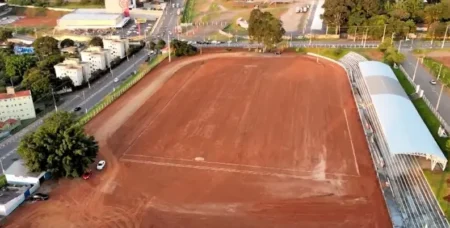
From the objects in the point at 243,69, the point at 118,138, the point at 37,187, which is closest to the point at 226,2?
the point at 243,69

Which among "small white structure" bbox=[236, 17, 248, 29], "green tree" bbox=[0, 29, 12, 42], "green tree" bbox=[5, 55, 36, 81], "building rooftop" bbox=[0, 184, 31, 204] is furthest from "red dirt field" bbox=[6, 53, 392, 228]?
"green tree" bbox=[0, 29, 12, 42]

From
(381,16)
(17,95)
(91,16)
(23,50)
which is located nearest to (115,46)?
(23,50)

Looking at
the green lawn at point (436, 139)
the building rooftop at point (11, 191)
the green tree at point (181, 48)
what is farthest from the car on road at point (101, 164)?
the green tree at point (181, 48)

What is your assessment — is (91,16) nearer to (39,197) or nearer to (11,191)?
(11,191)

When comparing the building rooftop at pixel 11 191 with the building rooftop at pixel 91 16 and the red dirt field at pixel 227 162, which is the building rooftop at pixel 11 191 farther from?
the building rooftop at pixel 91 16

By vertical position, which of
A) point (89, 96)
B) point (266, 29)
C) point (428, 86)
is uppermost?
point (266, 29)
